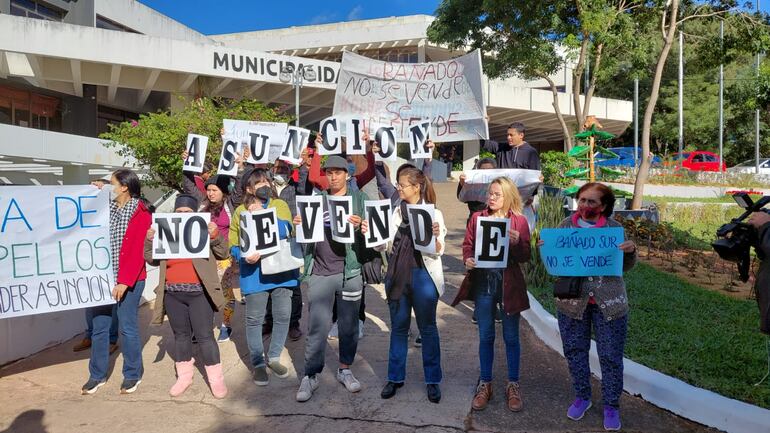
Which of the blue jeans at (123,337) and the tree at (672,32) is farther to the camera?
the tree at (672,32)

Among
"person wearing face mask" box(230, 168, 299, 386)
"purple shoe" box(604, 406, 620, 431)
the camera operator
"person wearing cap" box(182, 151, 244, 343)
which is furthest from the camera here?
"person wearing cap" box(182, 151, 244, 343)

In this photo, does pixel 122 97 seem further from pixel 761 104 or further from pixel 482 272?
pixel 482 272

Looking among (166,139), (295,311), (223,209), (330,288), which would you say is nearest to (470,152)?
(166,139)

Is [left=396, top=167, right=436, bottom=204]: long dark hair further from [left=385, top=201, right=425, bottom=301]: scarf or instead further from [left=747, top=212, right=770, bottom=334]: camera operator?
[left=747, top=212, right=770, bottom=334]: camera operator

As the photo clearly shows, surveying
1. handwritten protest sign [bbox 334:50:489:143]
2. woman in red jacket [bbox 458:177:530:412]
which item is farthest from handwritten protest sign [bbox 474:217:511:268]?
handwritten protest sign [bbox 334:50:489:143]

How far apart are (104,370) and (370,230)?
8.29 feet

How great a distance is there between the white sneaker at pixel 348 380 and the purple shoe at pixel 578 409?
1.61m

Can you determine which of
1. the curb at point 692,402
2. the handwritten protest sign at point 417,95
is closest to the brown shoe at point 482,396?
the curb at point 692,402

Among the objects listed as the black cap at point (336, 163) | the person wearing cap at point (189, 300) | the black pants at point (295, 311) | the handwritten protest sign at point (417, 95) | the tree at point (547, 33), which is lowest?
the black pants at point (295, 311)

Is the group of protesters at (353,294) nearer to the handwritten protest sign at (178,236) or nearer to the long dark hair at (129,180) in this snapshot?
the long dark hair at (129,180)

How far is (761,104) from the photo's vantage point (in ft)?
39.0

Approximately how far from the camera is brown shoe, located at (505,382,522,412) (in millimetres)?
4223

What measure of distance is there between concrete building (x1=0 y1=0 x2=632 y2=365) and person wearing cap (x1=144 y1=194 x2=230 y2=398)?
46.5 ft

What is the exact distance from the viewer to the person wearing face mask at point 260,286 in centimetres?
494
